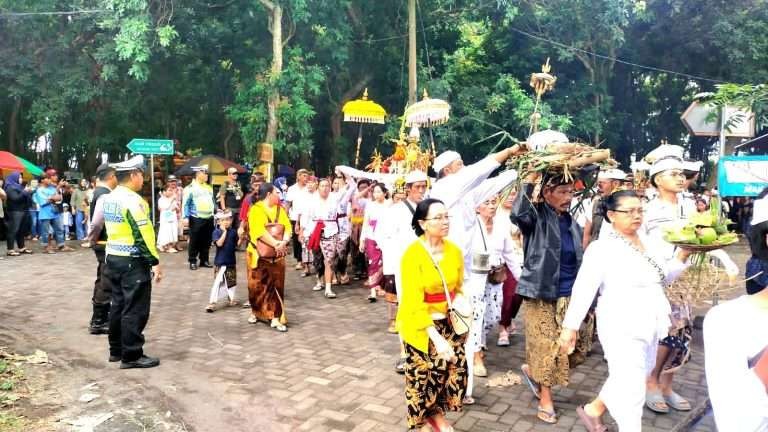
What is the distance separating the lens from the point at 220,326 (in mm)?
7242

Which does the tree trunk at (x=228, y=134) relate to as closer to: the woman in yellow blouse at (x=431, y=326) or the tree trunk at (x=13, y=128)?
the tree trunk at (x=13, y=128)

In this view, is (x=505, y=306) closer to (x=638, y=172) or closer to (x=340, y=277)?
(x=340, y=277)

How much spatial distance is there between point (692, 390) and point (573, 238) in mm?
1871

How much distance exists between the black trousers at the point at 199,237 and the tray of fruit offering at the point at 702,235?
9302 mm

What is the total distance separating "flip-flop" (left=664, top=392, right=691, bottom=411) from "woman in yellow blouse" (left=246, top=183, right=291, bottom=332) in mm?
4183

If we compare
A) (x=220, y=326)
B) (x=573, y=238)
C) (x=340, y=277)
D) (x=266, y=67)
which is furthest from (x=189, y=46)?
(x=573, y=238)

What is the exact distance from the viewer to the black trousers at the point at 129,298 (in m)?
5.59

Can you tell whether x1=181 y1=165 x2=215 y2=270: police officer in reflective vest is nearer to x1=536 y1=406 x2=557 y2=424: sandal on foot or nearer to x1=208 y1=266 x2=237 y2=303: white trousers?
x1=208 y1=266 x2=237 y2=303: white trousers

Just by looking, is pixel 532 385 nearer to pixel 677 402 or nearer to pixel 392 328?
pixel 677 402

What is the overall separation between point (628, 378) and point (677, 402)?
1368mm

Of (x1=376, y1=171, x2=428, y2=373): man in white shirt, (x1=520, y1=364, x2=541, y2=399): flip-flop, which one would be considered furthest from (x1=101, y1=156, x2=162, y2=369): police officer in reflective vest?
(x1=520, y1=364, x2=541, y2=399): flip-flop

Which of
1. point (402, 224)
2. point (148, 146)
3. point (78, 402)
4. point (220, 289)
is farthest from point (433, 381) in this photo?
point (148, 146)

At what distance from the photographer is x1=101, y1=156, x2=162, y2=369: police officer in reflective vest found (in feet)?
18.2

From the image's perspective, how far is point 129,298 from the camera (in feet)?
18.4
